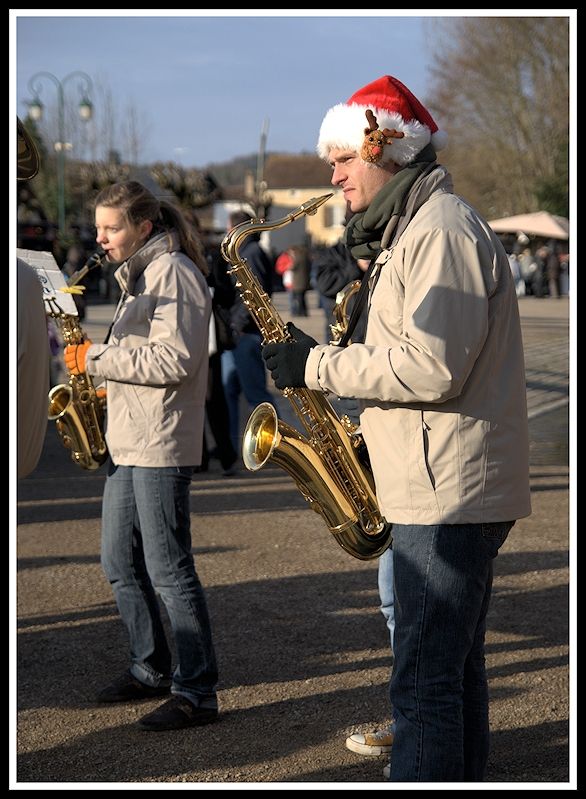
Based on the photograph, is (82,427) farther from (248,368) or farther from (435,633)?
(248,368)

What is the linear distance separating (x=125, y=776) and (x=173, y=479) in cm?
102

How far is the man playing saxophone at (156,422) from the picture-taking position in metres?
4.20

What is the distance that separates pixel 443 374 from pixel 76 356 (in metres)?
2.05

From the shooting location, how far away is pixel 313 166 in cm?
10469

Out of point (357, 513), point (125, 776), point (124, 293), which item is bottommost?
point (125, 776)

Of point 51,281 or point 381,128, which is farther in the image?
point 51,281

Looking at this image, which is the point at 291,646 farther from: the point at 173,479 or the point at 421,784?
the point at 421,784

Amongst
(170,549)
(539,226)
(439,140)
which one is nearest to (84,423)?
(170,549)

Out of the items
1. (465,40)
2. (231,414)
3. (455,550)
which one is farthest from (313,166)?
(455,550)

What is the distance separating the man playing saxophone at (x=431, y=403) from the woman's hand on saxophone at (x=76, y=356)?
1.56m

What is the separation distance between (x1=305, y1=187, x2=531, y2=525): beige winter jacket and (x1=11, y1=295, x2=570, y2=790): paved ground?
2.99 feet

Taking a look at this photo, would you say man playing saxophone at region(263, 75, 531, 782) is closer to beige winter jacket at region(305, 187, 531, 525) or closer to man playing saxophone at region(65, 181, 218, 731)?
beige winter jacket at region(305, 187, 531, 525)

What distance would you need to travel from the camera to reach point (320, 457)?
12.3 ft

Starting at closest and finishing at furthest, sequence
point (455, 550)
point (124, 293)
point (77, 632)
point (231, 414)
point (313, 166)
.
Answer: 1. point (455, 550)
2. point (124, 293)
3. point (77, 632)
4. point (231, 414)
5. point (313, 166)
